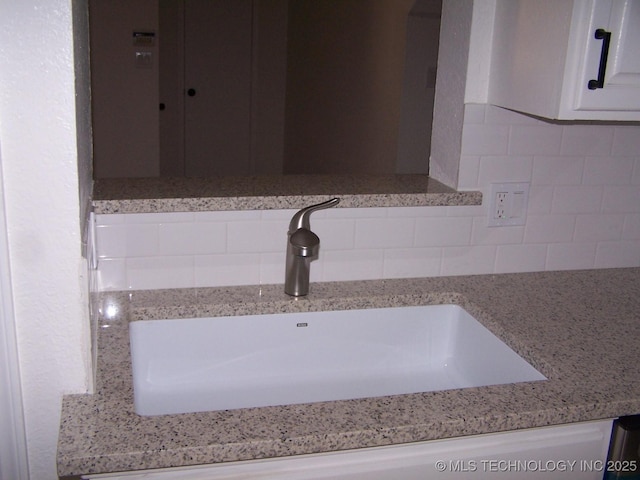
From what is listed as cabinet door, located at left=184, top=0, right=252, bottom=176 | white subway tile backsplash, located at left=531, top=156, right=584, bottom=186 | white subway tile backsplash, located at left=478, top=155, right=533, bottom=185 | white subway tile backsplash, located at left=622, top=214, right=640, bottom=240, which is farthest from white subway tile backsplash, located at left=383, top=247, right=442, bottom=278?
cabinet door, located at left=184, top=0, right=252, bottom=176

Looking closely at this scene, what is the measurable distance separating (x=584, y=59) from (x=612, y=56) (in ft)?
0.18

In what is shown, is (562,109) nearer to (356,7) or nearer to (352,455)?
(352,455)

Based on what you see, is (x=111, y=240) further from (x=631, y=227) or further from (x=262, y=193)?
(x=631, y=227)

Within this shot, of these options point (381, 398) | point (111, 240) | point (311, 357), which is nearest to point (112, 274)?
point (111, 240)

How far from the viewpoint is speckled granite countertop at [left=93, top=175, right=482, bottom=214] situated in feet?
4.79

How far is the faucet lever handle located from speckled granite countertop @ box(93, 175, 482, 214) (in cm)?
Result: 9

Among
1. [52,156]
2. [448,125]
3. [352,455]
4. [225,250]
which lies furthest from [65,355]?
[448,125]

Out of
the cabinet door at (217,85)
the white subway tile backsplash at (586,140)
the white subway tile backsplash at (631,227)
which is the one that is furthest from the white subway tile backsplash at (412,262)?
the cabinet door at (217,85)

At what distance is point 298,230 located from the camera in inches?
56.8

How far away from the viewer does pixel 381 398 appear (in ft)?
3.67

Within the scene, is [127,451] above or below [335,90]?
below

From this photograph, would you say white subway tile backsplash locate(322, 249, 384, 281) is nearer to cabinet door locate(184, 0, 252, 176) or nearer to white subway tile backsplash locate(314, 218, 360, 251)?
white subway tile backsplash locate(314, 218, 360, 251)

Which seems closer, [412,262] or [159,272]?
[159,272]

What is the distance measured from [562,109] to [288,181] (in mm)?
705
